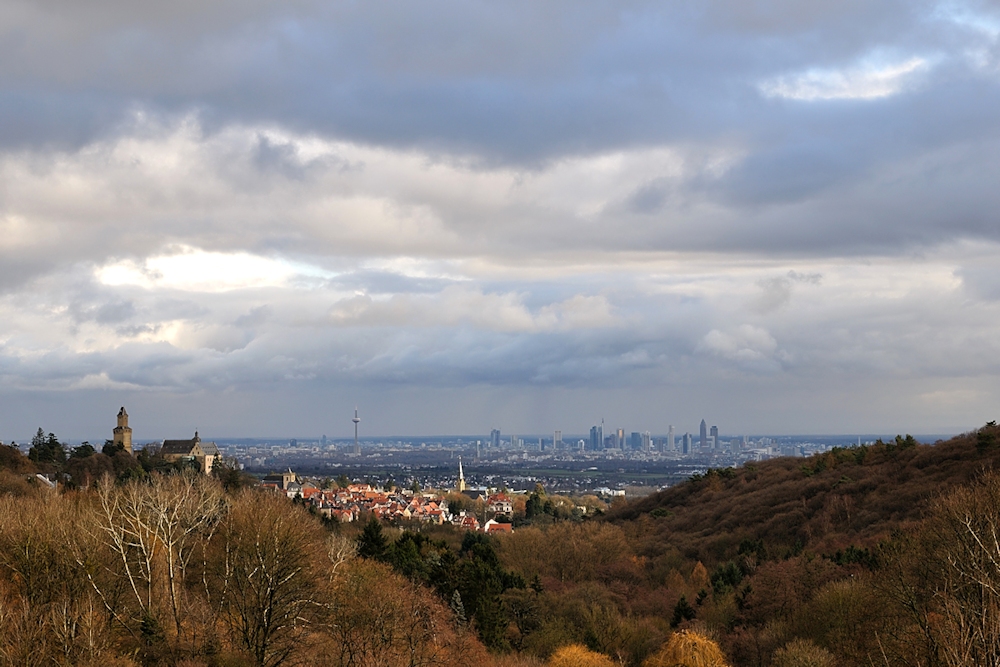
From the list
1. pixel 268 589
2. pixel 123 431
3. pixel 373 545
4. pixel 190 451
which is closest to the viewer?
pixel 268 589

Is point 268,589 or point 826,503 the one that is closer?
point 268,589

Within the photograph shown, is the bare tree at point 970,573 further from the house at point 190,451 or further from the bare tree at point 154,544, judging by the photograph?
the house at point 190,451

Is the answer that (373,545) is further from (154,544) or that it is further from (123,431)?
(123,431)

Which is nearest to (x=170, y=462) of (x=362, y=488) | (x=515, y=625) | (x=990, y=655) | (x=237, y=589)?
(x=362, y=488)

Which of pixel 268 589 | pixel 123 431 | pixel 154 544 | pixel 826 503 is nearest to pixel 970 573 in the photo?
pixel 268 589

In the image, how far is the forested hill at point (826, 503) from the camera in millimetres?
78500

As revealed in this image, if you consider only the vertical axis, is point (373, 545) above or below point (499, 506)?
above

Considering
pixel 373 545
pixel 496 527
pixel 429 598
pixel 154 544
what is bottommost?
pixel 496 527

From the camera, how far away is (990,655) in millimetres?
29609

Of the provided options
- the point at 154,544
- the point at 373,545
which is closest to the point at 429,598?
the point at 373,545

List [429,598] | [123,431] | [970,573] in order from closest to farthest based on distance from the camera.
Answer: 1. [970,573]
2. [429,598]
3. [123,431]

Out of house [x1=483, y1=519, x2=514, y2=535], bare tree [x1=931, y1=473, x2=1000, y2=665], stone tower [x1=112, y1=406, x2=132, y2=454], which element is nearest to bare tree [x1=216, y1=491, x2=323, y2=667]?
bare tree [x1=931, y1=473, x2=1000, y2=665]

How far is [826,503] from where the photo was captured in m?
89.6

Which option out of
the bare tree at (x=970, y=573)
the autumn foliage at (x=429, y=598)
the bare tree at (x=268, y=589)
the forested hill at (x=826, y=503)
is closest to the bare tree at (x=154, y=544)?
the autumn foliage at (x=429, y=598)
